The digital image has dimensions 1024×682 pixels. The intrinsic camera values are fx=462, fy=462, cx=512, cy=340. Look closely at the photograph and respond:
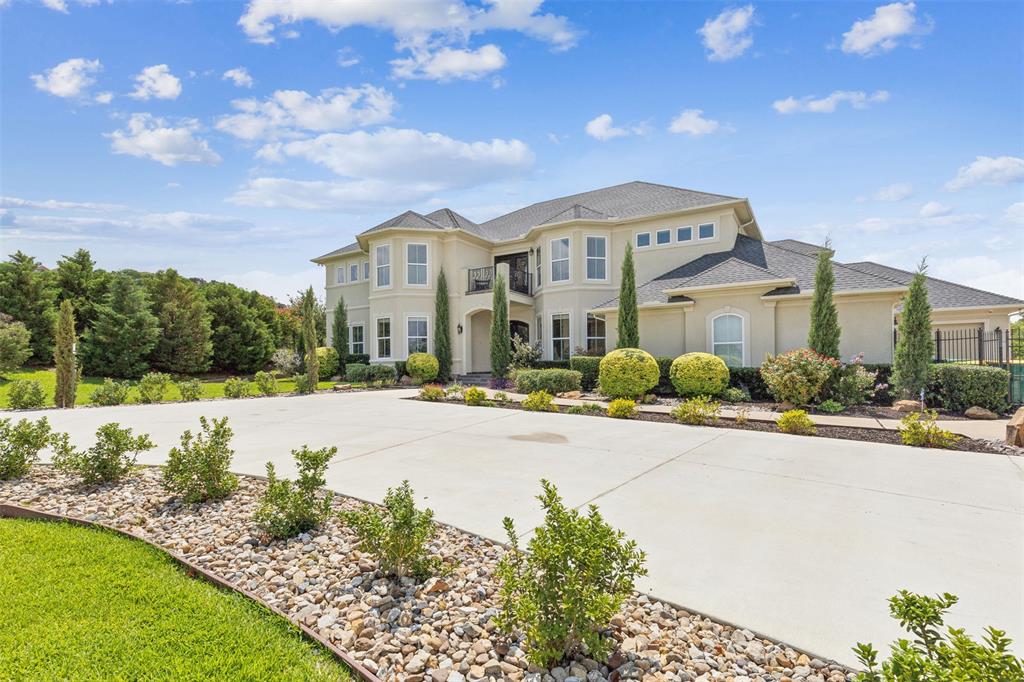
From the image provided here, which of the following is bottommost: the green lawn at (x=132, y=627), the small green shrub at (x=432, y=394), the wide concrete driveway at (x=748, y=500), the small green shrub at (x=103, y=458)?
the wide concrete driveway at (x=748, y=500)

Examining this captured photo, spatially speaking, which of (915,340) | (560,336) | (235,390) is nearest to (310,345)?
(235,390)

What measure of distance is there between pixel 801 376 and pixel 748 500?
27.0 feet

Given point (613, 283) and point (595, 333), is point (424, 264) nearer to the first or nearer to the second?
point (595, 333)

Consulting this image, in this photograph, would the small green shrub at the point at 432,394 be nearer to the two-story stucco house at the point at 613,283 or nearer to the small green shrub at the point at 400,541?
the two-story stucco house at the point at 613,283

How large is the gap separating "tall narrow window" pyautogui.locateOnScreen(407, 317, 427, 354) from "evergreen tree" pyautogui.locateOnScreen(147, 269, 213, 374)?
11.3 meters

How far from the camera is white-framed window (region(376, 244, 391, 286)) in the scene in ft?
69.4

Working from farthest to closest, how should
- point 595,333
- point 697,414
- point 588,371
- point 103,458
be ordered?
point 595,333 → point 588,371 → point 697,414 → point 103,458

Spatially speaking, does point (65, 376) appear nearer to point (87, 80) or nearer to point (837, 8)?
Result: point (87, 80)

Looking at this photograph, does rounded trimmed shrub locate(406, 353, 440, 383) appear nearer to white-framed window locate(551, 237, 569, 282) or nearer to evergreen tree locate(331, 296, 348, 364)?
evergreen tree locate(331, 296, 348, 364)

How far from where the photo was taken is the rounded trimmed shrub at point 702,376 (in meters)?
13.2

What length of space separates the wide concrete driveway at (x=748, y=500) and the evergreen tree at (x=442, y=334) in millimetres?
10705

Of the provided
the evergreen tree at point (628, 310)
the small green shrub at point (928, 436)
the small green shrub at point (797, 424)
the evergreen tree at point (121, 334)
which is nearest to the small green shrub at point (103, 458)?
the small green shrub at point (797, 424)

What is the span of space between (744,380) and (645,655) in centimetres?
1316

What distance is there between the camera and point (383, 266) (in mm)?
21359
